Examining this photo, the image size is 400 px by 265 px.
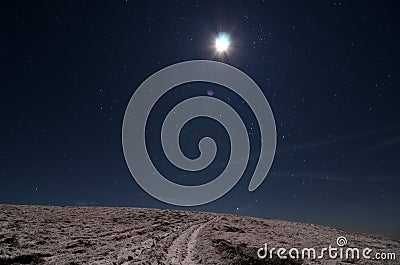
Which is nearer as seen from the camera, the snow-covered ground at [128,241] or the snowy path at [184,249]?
the snow-covered ground at [128,241]

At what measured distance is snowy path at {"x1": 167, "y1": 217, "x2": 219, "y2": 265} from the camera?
1262cm

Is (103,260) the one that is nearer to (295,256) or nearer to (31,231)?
(31,231)

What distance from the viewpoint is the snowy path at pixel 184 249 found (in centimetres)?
1262

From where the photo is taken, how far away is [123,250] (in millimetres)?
12898

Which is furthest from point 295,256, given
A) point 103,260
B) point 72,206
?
point 72,206

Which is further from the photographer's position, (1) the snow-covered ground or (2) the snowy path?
(2) the snowy path

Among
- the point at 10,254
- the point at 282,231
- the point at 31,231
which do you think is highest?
the point at 282,231

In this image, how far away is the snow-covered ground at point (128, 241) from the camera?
11.7 metres

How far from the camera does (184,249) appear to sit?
47.9ft

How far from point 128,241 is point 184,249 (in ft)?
9.57

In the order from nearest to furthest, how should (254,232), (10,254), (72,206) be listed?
1. (10,254)
2. (254,232)
3. (72,206)

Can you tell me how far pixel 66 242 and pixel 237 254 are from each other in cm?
818

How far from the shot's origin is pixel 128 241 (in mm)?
14648

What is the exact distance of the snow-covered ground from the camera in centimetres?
1173
